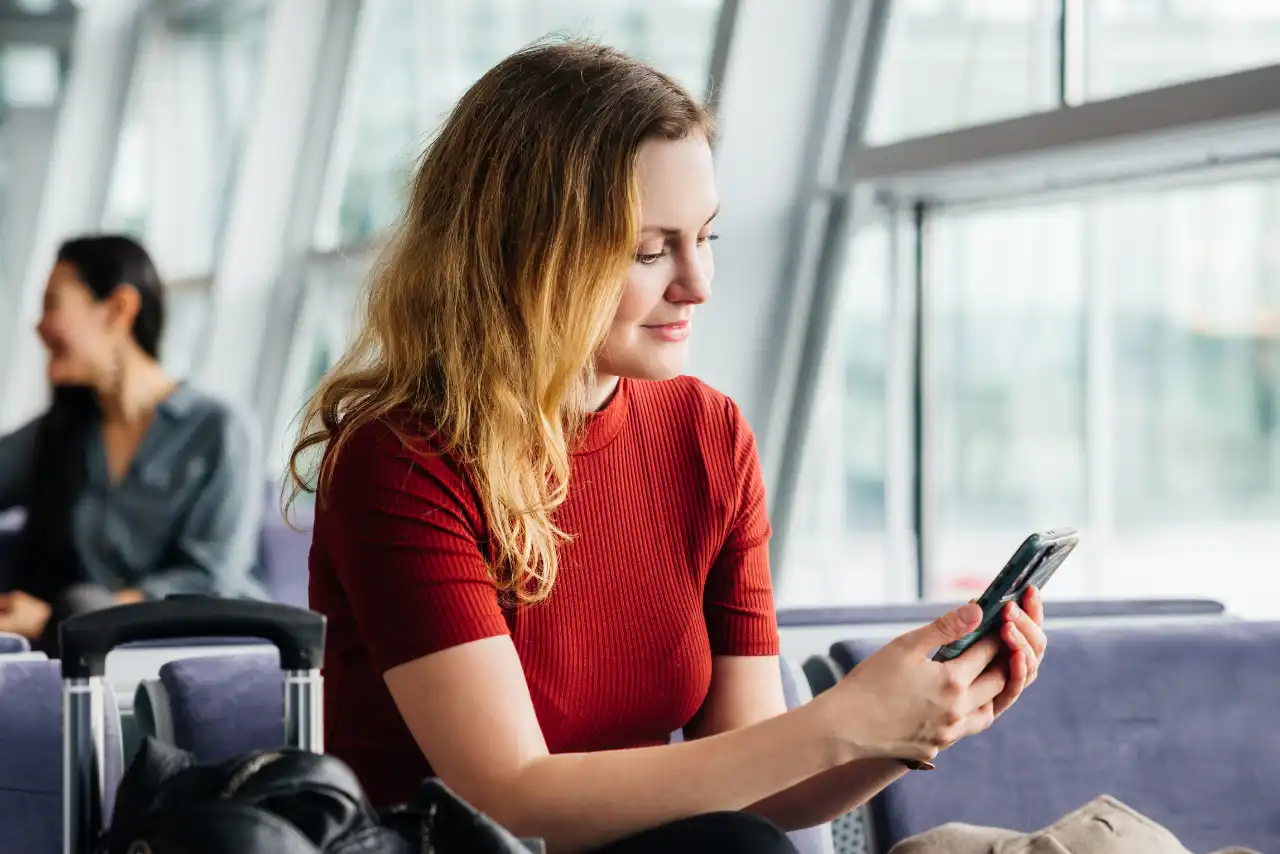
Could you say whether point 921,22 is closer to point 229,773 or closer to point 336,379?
point 336,379

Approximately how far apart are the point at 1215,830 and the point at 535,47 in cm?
114

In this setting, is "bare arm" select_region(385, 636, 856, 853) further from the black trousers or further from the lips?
the lips

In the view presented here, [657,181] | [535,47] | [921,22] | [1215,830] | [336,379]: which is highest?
[921,22]

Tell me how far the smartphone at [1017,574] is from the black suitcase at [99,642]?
1.63ft

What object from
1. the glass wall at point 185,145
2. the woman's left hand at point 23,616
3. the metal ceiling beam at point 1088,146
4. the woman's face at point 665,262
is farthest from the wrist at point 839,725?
the glass wall at point 185,145

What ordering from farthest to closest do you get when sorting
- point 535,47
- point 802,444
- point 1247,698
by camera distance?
point 802,444 → point 1247,698 → point 535,47

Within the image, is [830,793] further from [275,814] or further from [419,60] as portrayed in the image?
[419,60]

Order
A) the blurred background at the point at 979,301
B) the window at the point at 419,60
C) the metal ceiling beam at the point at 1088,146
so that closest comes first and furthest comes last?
1. the metal ceiling beam at the point at 1088,146
2. the blurred background at the point at 979,301
3. the window at the point at 419,60

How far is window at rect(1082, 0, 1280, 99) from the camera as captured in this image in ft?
8.88

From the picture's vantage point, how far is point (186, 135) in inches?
316

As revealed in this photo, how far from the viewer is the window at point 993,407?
3.70m

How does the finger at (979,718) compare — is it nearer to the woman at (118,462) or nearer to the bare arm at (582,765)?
the bare arm at (582,765)

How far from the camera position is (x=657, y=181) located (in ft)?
4.52

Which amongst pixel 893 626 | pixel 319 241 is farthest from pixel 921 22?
pixel 319 241
